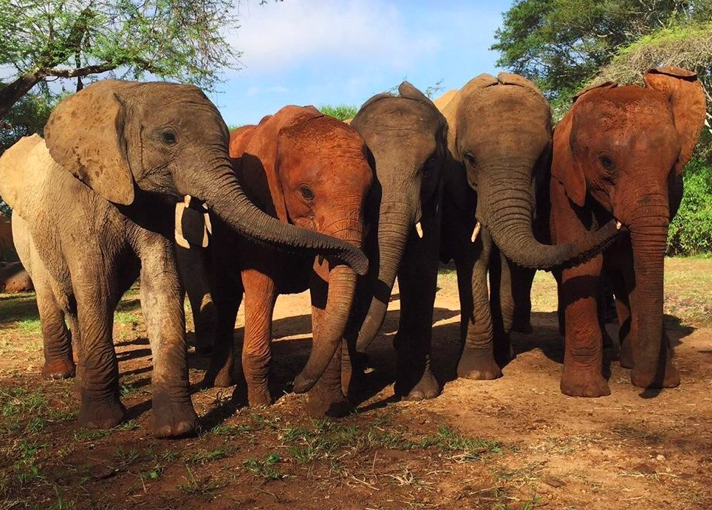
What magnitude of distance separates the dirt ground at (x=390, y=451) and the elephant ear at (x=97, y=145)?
178 centimetres

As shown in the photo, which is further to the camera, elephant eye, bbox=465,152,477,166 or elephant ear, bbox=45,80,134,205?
elephant eye, bbox=465,152,477,166

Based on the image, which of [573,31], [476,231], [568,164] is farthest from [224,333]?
[573,31]

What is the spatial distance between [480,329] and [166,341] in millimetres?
2868

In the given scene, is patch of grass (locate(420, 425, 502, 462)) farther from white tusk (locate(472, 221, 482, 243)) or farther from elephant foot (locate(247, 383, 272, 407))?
white tusk (locate(472, 221, 482, 243))

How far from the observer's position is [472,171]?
6219 mm

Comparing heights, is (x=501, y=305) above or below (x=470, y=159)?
below

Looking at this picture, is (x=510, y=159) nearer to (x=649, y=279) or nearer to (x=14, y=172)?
(x=649, y=279)

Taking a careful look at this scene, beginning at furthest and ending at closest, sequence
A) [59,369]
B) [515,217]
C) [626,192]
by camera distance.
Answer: [59,369]
[515,217]
[626,192]

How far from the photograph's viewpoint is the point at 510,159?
19.1ft

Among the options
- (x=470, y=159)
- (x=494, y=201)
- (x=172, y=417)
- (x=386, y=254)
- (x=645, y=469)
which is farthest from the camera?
(x=470, y=159)

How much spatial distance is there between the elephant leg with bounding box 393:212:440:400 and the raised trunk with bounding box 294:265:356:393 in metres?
1.25

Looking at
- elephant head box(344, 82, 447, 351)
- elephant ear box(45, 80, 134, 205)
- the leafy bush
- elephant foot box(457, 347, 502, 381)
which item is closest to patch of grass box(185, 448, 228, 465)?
elephant head box(344, 82, 447, 351)

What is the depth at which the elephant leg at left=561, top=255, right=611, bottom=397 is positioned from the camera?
5914 millimetres

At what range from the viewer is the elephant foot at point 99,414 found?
5.33m
